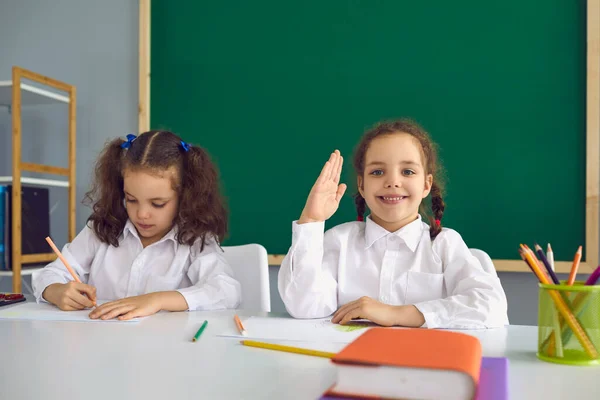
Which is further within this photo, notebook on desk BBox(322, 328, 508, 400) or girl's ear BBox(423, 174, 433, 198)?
girl's ear BBox(423, 174, 433, 198)

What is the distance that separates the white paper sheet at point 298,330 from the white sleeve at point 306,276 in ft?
0.22

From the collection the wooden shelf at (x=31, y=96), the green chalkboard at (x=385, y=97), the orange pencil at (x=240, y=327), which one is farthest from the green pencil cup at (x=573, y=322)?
the wooden shelf at (x=31, y=96)

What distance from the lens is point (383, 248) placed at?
4.69ft

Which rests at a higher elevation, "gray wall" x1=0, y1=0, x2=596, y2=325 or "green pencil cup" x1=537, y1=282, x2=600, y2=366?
"gray wall" x1=0, y1=0, x2=596, y2=325

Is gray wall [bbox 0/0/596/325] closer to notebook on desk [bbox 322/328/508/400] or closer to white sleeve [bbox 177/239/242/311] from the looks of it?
white sleeve [bbox 177/239/242/311]

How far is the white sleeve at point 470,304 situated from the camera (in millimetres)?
1116

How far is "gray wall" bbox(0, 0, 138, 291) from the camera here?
289cm

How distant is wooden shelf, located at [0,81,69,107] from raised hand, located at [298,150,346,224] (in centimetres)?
183

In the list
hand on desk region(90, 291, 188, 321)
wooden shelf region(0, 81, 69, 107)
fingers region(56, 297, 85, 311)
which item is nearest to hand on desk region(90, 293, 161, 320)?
hand on desk region(90, 291, 188, 321)

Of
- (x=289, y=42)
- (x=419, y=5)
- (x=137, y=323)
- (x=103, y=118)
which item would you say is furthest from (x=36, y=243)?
(x=419, y=5)

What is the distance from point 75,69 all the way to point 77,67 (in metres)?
0.01

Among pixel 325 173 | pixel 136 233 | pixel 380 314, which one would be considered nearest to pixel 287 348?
pixel 380 314

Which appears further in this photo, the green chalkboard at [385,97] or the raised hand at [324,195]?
the green chalkboard at [385,97]

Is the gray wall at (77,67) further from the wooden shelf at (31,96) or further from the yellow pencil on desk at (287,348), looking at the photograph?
the yellow pencil on desk at (287,348)
